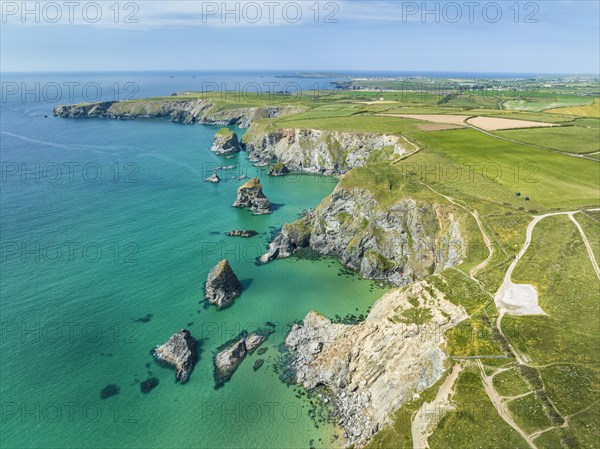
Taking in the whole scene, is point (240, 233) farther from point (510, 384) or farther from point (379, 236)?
point (510, 384)

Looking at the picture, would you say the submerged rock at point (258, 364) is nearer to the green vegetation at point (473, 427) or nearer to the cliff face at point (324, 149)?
the green vegetation at point (473, 427)

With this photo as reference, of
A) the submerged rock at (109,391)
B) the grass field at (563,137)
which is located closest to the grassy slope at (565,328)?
the submerged rock at (109,391)

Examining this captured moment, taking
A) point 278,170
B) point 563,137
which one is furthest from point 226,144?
point 563,137

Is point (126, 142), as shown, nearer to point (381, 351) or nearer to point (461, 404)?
point (381, 351)

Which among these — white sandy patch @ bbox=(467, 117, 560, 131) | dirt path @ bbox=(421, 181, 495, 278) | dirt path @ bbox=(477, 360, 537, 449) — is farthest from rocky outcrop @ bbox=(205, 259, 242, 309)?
white sandy patch @ bbox=(467, 117, 560, 131)

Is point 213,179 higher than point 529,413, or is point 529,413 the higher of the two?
point 213,179
